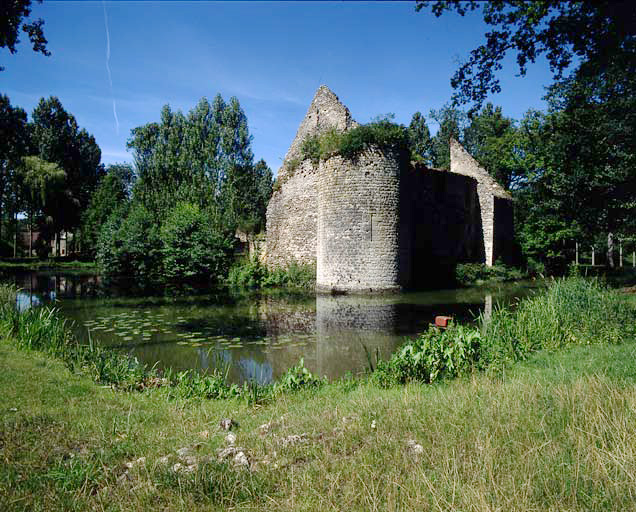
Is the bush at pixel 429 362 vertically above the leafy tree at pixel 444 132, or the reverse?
the leafy tree at pixel 444 132

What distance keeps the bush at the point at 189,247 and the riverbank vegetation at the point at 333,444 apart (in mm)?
12647

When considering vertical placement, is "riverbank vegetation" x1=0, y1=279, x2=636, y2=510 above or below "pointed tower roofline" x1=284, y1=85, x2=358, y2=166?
below

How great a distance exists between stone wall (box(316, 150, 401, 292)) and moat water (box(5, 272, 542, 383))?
120cm

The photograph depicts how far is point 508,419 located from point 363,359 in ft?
12.8

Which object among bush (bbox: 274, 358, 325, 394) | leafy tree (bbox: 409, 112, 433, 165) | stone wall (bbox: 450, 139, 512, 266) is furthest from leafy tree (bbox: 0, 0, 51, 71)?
leafy tree (bbox: 409, 112, 433, 165)

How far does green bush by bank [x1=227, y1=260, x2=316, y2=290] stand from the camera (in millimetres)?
19578

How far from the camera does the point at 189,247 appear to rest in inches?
719

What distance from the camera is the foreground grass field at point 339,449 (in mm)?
2547

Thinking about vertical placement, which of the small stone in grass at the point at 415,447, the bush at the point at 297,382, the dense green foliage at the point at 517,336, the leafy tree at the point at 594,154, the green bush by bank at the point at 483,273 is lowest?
the bush at the point at 297,382

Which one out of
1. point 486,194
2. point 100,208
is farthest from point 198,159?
point 486,194

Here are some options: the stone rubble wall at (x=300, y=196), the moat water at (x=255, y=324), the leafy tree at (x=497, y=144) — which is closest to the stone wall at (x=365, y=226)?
the moat water at (x=255, y=324)

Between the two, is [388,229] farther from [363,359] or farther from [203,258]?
[363,359]

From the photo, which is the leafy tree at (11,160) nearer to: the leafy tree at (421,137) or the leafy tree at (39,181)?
the leafy tree at (39,181)

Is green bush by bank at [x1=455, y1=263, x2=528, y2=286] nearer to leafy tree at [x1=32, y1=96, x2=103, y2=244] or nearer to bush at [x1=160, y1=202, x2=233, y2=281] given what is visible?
bush at [x1=160, y1=202, x2=233, y2=281]
